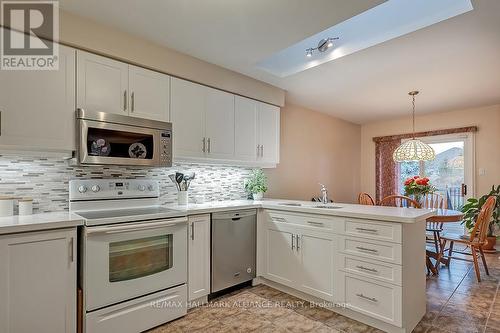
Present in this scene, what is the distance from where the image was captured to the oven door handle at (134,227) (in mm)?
1857

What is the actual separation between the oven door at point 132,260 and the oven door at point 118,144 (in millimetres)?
570

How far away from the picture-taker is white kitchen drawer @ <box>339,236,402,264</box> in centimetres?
198

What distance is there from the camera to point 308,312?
2.40 m

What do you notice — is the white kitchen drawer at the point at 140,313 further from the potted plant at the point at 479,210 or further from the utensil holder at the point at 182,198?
the potted plant at the point at 479,210

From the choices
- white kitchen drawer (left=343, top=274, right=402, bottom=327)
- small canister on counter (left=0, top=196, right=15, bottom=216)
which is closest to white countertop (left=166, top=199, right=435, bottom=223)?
white kitchen drawer (left=343, top=274, right=402, bottom=327)

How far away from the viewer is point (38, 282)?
5.53 feet

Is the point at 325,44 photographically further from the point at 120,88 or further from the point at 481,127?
the point at 481,127

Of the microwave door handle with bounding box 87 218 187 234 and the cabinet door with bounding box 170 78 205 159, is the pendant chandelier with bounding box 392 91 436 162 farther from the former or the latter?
the microwave door handle with bounding box 87 218 187 234

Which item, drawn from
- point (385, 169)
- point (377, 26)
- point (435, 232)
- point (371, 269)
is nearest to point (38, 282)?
point (371, 269)

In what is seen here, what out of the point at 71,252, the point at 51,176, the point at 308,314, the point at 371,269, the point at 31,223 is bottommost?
the point at 308,314

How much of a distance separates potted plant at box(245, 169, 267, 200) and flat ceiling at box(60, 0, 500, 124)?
3.91 feet

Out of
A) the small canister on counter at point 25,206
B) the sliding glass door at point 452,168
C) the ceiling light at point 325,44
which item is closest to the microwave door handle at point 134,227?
the small canister on counter at point 25,206

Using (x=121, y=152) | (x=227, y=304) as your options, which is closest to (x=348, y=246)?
(x=227, y=304)

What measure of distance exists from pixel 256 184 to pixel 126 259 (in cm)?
186
